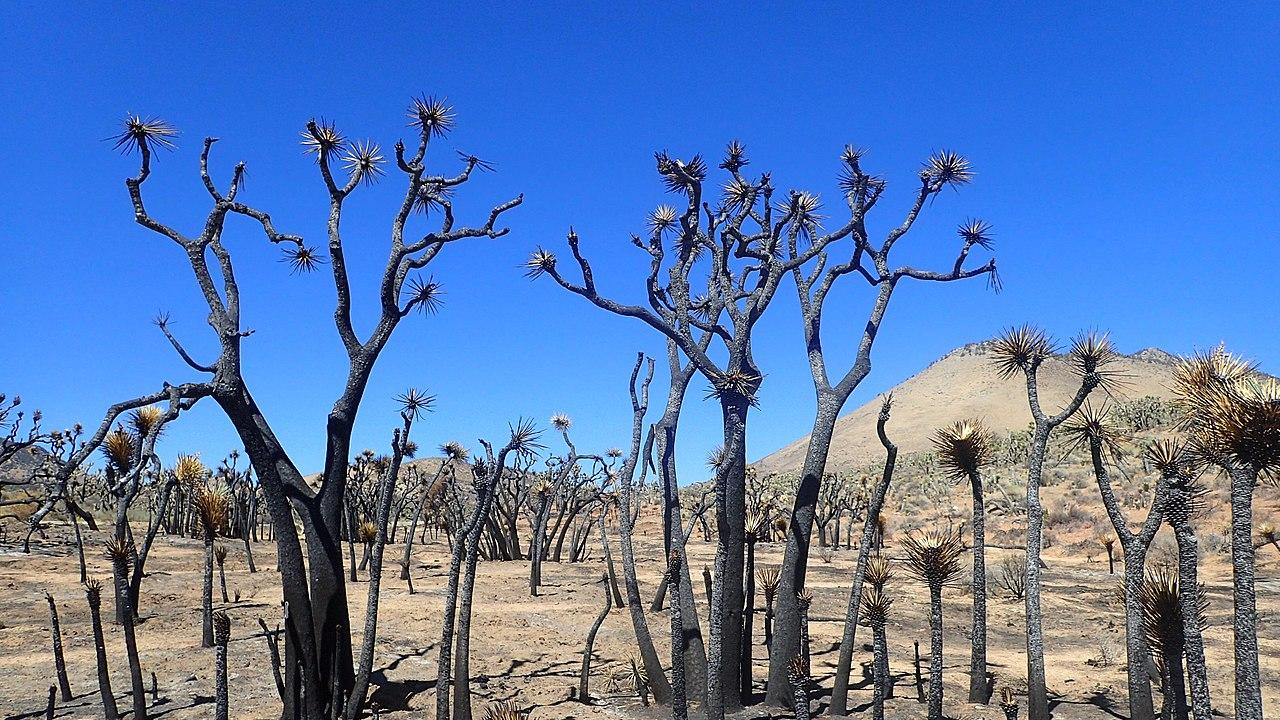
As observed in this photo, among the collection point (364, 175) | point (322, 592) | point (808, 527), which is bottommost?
point (322, 592)

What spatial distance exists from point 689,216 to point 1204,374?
608 cm

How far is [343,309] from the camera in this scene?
36.3 feet

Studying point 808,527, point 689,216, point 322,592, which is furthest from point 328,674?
point 689,216

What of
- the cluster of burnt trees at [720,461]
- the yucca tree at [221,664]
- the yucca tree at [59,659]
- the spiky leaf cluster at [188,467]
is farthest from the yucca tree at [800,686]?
the spiky leaf cluster at [188,467]

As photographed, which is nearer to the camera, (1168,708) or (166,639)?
(1168,708)

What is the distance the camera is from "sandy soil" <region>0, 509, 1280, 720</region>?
11961 mm

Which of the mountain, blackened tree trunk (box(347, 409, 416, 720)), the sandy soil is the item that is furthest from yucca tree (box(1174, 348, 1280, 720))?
the mountain

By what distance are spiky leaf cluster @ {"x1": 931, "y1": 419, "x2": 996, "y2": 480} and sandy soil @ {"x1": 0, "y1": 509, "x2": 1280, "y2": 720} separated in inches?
131

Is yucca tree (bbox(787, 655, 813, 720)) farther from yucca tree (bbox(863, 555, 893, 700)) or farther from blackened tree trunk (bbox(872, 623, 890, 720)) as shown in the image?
yucca tree (bbox(863, 555, 893, 700))

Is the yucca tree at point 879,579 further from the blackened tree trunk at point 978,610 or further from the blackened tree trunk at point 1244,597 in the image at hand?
the blackened tree trunk at point 1244,597

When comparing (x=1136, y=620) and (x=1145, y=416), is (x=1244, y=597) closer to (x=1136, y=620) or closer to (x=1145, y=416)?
(x=1136, y=620)

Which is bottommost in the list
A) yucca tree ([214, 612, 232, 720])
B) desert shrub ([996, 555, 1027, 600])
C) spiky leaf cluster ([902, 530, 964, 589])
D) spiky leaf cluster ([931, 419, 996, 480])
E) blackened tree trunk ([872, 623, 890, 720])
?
desert shrub ([996, 555, 1027, 600])

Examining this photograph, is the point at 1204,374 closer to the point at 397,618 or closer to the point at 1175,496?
the point at 1175,496

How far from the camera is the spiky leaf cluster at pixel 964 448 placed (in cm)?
1148
